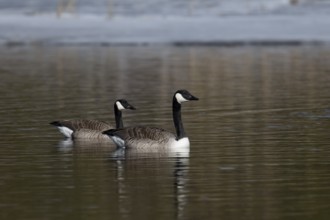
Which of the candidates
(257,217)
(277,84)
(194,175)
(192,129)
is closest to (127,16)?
(277,84)

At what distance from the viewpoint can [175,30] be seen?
42375 millimetres

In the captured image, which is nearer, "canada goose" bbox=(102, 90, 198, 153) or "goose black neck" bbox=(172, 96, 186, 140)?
"canada goose" bbox=(102, 90, 198, 153)

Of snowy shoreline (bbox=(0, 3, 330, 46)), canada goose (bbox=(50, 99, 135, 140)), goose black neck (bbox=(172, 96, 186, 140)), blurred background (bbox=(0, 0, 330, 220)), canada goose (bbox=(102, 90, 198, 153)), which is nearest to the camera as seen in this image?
blurred background (bbox=(0, 0, 330, 220))

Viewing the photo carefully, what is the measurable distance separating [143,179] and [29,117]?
751cm

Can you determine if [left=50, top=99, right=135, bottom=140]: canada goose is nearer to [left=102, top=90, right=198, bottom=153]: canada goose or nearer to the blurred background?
the blurred background

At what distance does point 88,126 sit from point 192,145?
223 cm

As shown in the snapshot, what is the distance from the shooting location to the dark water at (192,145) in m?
11.6

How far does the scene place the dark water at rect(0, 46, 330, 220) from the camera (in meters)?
11.6

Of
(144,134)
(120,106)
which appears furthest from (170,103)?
(144,134)

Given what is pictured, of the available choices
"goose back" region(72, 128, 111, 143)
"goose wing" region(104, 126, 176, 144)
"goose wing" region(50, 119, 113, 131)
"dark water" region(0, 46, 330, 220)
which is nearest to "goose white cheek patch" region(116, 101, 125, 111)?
"goose wing" region(50, 119, 113, 131)

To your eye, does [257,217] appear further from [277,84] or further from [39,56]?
[39,56]

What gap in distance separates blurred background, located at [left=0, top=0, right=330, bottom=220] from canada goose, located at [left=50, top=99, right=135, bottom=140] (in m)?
0.27

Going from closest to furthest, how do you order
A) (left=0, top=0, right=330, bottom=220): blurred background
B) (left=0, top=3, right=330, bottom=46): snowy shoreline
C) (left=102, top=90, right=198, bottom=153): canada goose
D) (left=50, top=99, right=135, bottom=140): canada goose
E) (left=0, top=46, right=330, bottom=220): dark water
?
(left=0, top=46, right=330, bottom=220): dark water < (left=0, top=0, right=330, bottom=220): blurred background < (left=102, top=90, right=198, bottom=153): canada goose < (left=50, top=99, right=135, bottom=140): canada goose < (left=0, top=3, right=330, bottom=46): snowy shoreline

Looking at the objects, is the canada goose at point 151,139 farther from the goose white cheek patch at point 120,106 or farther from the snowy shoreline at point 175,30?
the snowy shoreline at point 175,30
